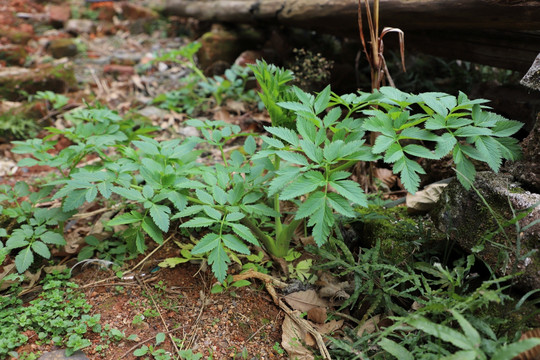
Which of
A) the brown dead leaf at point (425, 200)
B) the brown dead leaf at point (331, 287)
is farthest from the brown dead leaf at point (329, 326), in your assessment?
the brown dead leaf at point (425, 200)

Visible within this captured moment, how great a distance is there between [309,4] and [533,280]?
320 centimetres

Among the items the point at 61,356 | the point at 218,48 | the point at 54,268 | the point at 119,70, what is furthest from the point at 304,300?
the point at 119,70

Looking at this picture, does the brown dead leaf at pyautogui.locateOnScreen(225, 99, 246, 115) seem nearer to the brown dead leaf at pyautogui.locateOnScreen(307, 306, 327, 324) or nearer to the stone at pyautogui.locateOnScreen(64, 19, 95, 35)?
the brown dead leaf at pyautogui.locateOnScreen(307, 306, 327, 324)

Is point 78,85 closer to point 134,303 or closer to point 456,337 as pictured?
point 134,303

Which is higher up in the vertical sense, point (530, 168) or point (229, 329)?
point (530, 168)

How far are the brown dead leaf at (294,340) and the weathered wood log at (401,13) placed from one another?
2190 millimetres

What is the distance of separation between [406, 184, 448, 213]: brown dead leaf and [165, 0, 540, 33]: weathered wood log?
116 cm

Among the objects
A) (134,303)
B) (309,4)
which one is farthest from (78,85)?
(134,303)

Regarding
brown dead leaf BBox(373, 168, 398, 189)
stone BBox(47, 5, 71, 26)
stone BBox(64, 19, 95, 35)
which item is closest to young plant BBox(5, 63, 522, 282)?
brown dead leaf BBox(373, 168, 398, 189)

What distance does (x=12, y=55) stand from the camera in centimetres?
492

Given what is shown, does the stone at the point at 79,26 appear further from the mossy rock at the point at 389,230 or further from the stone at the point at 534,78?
the stone at the point at 534,78

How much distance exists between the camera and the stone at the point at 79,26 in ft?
20.3

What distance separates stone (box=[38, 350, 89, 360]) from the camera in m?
1.66

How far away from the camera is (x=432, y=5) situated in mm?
2807
